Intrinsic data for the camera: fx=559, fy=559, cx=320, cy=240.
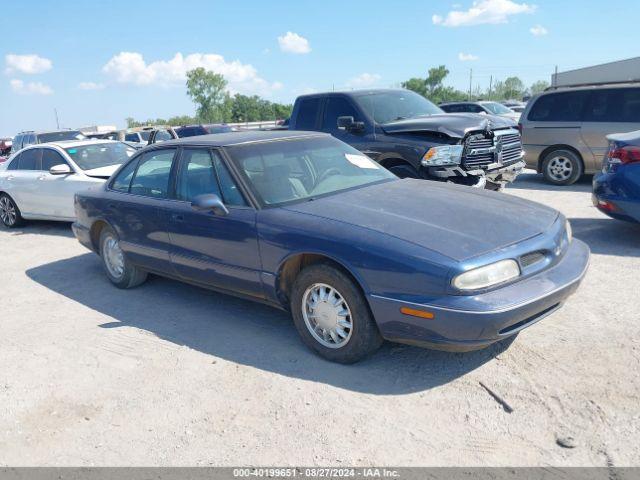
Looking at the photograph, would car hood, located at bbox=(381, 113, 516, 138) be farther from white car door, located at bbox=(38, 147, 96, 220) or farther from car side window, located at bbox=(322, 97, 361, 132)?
white car door, located at bbox=(38, 147, 96, 220)

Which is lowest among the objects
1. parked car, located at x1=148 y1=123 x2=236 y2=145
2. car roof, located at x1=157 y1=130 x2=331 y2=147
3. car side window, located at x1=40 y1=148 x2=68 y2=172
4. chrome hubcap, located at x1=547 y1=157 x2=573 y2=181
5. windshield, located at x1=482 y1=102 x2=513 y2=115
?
chrome hubcap, located at x1=547 y1=157 x2=573 y2=181

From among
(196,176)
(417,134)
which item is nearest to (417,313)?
(196,176)

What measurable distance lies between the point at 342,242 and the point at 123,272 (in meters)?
3.19

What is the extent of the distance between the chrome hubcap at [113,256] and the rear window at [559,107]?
842 cm

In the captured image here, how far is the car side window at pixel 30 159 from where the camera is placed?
9.94m

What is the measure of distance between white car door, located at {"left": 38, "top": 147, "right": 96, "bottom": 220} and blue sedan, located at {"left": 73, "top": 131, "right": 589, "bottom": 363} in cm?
379

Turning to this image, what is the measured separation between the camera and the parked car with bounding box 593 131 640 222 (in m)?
6.27

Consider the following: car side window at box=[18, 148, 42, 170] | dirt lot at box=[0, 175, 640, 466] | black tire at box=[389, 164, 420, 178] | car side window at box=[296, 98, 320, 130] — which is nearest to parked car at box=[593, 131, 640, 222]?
dirt lot at box=[0, 175, 640, 466]

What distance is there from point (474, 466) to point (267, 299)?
2.10 metres

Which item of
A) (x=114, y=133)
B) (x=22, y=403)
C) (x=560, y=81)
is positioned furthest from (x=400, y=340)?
(x=560, y=81)

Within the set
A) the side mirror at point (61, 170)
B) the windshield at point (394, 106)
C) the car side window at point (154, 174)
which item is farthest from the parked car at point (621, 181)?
the side mirror at point (61, 170)

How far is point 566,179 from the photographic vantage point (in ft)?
35.2

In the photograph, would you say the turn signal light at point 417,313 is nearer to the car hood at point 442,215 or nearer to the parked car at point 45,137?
the car hood at point 442,215

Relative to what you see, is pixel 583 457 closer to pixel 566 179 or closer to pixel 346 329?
pixel 346 329
